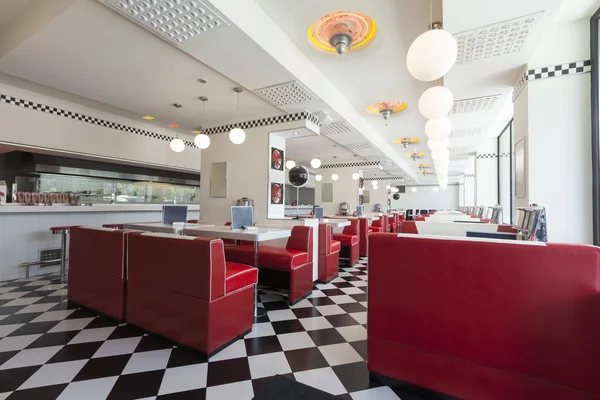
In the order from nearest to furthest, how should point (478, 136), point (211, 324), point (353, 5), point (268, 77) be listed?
1. point (211, 324)
2. point (353, 5)
3. point (268, 77)
4. point (478, 136)

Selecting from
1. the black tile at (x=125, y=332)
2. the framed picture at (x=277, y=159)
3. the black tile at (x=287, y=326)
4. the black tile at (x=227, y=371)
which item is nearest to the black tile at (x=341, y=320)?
the black tile at (x=287, y=326)

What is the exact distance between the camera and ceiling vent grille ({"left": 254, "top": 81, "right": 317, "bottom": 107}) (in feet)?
12.9

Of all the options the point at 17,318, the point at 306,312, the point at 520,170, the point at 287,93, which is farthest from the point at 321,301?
the point at 17,318

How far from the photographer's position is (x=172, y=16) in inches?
98.2

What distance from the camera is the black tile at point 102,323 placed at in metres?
2.70

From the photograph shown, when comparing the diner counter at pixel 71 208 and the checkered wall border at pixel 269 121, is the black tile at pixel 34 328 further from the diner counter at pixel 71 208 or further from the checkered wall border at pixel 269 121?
the checkered wall border at pixel 269 121

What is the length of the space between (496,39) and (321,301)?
3560 mm

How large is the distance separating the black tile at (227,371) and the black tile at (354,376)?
0.67 metres

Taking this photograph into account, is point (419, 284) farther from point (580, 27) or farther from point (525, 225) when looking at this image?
point (580, 27)

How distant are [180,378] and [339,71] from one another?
14.2 ft

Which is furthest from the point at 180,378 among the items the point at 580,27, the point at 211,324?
the point at 580,27

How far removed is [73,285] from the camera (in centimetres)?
321

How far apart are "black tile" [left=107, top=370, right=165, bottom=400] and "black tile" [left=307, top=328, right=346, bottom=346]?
4.16 feet

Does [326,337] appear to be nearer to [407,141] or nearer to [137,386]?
[137,386]
